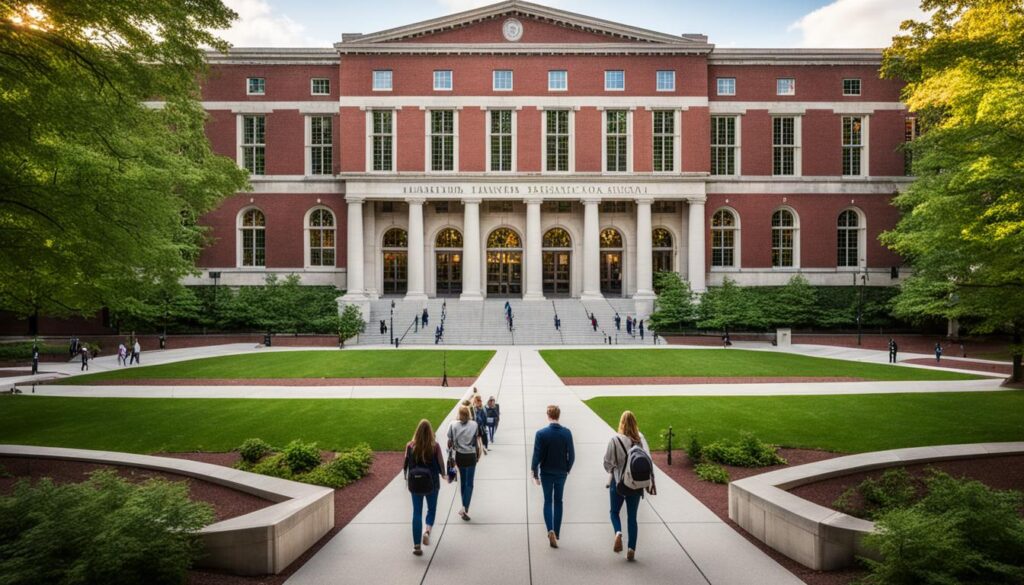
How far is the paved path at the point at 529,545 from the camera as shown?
6.70 meters

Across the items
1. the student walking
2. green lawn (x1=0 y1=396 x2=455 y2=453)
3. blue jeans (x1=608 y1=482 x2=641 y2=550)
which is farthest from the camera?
green lawn (x1=0 y1=396 x2=455 y2=453)

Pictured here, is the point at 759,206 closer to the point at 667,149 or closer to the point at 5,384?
the point at 667,149

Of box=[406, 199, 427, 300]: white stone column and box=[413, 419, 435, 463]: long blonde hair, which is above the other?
box=[406, 199, 427, 300]: white stone column

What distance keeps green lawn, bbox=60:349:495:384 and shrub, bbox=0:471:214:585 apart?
16337mm

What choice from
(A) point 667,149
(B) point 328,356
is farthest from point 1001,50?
(A) point 667,149

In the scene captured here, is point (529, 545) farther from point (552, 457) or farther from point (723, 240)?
point (723, 240)

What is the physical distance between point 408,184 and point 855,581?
43.6 meters

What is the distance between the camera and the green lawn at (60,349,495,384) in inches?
946

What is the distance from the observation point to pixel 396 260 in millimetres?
50562

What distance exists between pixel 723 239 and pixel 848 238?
1079cm

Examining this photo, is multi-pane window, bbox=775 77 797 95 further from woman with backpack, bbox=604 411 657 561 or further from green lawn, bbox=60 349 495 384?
woman with backpack, bbox=604 411 657 561

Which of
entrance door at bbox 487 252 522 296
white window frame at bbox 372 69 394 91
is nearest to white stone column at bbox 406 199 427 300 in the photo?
entrance door at bbox 487 252 522 296

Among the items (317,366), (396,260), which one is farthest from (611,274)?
(317,366)

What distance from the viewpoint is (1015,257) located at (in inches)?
460
